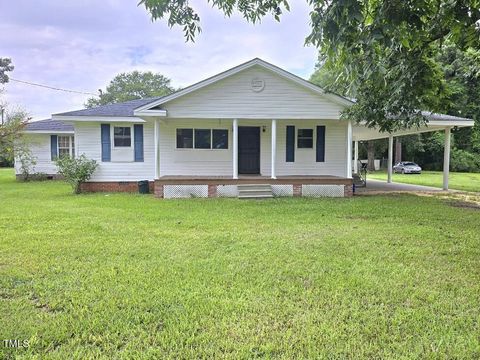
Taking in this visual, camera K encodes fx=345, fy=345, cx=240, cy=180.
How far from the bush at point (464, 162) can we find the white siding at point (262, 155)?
25.6m

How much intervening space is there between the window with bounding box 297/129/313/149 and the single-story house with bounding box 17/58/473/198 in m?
0.04

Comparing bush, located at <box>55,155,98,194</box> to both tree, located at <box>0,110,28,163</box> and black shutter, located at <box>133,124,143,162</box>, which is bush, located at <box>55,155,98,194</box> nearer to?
black shutter, located at <box>133,124,143,162</box>

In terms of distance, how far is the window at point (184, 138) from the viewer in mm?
13836

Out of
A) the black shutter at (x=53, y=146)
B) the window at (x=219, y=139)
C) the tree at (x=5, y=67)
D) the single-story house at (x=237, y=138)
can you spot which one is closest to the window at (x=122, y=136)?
the single-story house at (x=237, y=138)

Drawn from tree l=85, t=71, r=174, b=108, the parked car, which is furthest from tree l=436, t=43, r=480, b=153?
tree l=85, t=71, r=174, b=108

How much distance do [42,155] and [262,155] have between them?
1335 centimetres

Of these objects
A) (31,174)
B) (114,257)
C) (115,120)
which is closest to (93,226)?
(114,257)

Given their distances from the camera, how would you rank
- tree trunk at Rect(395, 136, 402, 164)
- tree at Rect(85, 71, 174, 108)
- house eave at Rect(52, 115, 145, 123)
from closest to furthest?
house eave at Rect(52, 115, 145, 123)
tree trunk at Rect(395, 136, 402, 164)
tree at Rect(85, 71, 174, 108)

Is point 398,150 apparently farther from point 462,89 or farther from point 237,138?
point 237,138

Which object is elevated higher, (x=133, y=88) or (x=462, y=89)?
(x=133, y=88)

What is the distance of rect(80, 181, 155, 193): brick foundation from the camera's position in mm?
13859

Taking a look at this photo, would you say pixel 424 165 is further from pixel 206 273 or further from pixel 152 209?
pixel 206 273

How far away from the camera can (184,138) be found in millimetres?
13867

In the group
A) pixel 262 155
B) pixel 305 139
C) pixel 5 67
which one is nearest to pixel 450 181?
pixel 305 139
